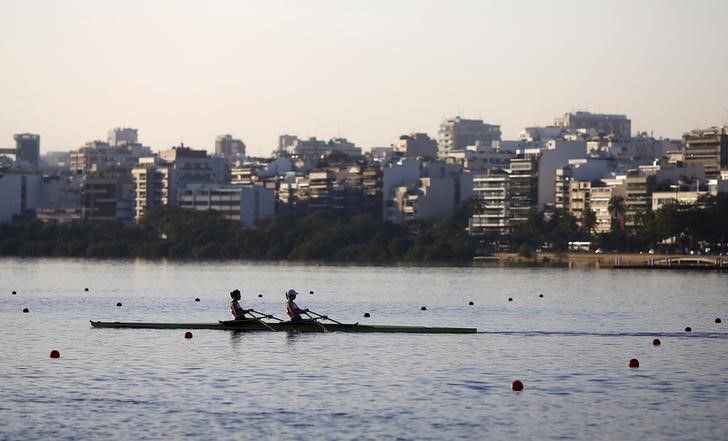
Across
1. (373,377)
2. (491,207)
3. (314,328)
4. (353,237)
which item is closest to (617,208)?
(491,207)

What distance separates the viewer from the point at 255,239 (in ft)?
579

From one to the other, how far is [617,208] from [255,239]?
36.7 metres

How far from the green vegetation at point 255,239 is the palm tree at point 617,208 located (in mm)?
14968

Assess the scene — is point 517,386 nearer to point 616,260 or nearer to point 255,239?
point 616,260

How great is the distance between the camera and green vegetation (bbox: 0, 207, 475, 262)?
169875 mm

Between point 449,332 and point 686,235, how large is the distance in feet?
375

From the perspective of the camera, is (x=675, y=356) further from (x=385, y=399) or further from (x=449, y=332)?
(x=385, y=399)

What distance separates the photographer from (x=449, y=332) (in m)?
48.1

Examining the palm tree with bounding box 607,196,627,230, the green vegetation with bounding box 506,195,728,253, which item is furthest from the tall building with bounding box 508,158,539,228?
the palm tree with bounding box 607,196,627,230

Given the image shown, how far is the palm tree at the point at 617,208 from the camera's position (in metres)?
175

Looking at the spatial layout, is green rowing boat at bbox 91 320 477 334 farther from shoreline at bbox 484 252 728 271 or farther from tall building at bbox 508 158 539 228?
tall building at bbox 508 158 539 228

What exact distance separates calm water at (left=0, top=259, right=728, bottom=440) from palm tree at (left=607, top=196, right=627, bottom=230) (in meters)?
107

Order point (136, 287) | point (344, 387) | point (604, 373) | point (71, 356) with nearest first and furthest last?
1. point (344, 387)
2. point (604, 373)
3. point (71, 356)
4. point (136, 287)

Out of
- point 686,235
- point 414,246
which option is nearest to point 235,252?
point 414,246
